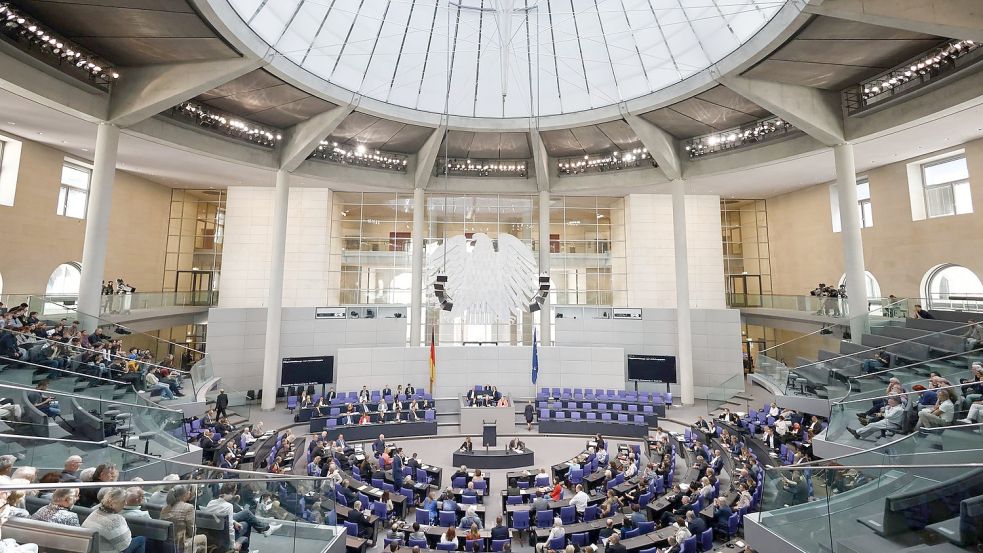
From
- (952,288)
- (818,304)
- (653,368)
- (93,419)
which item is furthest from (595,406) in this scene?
(93,419)

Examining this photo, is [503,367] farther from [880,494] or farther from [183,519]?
[183,519]

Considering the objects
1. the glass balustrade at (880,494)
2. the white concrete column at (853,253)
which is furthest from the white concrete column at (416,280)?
the white concrete column at (853,253)

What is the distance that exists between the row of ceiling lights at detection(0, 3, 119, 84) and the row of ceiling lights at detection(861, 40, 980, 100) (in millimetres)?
24905

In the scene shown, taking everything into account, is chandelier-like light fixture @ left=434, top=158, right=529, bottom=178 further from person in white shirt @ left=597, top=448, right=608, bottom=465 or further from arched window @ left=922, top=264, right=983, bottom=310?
arched window @ left=922, top=264, right=983, bottom=310

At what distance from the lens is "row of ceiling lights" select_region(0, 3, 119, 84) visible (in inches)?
429

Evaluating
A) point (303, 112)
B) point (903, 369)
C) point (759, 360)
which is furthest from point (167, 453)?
point (759, 360)

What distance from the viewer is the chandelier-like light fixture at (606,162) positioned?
68.7 feet

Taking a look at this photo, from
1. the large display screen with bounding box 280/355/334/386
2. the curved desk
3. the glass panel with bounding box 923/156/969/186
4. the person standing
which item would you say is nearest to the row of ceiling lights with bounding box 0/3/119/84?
the person standing

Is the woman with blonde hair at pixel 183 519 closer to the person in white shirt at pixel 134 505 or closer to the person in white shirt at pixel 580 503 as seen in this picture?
the person in white shirt at pixel 134 505

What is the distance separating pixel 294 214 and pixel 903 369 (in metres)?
24.0

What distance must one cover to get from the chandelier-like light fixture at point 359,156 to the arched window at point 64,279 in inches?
415

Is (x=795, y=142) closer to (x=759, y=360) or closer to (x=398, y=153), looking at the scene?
(x=759, y=360)

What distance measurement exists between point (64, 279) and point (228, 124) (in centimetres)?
926

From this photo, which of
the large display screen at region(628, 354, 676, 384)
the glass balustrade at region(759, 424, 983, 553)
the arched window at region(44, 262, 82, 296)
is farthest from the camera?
the large display screen at region(628, 354, 676, 384)
